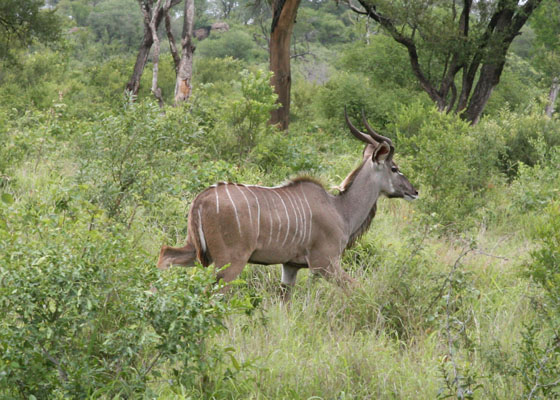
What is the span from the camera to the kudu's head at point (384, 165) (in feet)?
18.3

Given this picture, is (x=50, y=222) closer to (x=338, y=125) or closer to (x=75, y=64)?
(x=338, y=125)

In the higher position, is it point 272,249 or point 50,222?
point 50,222

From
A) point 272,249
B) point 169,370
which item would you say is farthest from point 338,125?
point 169,370

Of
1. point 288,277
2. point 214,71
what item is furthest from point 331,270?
point 214,71

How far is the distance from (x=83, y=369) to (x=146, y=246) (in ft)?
7.80

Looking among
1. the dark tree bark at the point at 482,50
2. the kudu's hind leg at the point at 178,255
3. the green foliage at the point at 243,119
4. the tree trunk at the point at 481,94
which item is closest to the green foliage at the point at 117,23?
the dark tree bark at the point at 482,50

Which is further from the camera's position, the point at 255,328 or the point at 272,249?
the point at 272,249

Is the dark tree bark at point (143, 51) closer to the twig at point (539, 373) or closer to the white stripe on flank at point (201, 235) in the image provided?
the white stripe on flank at point (201, 235)

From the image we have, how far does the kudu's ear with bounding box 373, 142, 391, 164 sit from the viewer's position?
18.0 ft

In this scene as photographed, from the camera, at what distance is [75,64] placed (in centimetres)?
3247

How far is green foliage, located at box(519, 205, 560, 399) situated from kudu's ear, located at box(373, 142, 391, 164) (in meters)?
1.58

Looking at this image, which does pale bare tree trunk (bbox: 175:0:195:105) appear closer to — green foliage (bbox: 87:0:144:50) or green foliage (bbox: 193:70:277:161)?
green foliage (bbox: 193:70:277:161)

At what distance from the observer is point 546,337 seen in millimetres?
4129

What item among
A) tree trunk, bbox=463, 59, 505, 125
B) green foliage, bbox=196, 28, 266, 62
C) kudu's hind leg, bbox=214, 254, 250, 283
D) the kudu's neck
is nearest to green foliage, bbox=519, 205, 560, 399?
the kudu's neck
